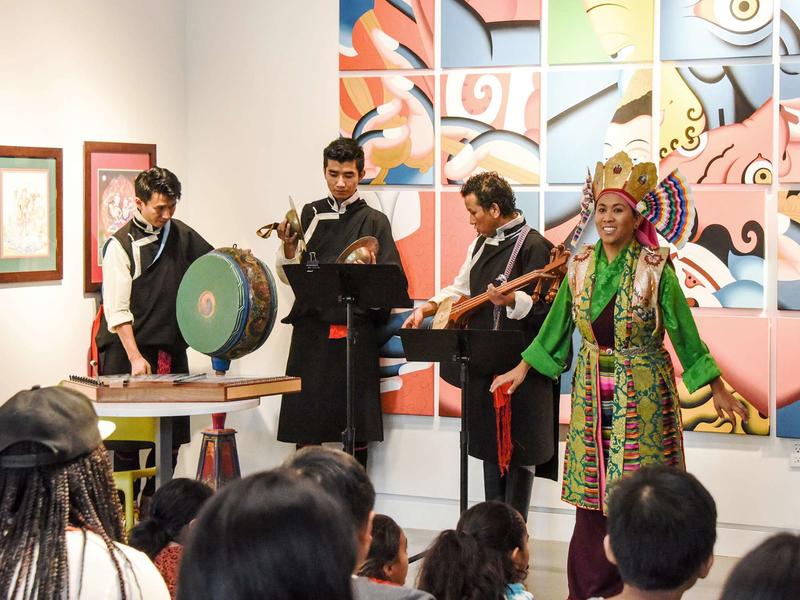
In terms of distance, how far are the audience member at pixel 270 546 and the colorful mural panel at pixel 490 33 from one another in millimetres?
4597

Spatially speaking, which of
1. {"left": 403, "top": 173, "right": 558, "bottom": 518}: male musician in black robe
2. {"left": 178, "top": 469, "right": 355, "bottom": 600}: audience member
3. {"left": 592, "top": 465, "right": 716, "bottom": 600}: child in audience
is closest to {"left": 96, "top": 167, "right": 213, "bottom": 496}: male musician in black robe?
{"left": 403, "top": 173, "right": 558, "bottom": 518}: male musician in black robe

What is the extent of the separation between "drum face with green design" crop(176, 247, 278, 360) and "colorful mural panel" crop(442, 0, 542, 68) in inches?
62.3

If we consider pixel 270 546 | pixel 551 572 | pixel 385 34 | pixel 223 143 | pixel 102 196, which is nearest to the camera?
pixel 270 546

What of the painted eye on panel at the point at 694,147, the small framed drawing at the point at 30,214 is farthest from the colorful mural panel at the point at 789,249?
the small framed drawing at the point at 30,214

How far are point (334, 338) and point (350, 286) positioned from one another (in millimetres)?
770

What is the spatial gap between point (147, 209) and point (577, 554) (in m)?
2.43

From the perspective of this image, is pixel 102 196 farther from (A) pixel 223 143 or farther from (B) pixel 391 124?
(B) pixel 391 124

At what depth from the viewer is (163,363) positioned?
5.37 meters

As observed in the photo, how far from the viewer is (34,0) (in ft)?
16.8

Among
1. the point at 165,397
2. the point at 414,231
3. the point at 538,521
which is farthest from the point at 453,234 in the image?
the point at 165,397

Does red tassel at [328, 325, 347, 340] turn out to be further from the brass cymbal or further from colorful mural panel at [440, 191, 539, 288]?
colorful mural panel at [440, 191, 539, 288]

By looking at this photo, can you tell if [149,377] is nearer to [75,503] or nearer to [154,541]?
[154,541]

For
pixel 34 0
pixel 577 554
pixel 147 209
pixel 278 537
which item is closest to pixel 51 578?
pixel 278 537

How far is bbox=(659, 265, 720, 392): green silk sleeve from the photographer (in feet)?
13.5
